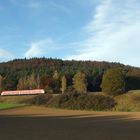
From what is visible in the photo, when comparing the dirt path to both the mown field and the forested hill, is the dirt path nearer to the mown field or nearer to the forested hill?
the mown field

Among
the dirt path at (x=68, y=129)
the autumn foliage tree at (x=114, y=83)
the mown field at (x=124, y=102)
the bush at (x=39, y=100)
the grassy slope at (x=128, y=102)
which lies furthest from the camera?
the autumn foliage tree at (x=114, y=83)

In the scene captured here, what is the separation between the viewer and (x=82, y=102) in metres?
77.0

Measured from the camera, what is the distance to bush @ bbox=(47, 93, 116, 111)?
247 feet

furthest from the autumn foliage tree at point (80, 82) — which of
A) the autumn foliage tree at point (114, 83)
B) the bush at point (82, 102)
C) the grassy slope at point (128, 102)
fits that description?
the bush at point (82, 102)

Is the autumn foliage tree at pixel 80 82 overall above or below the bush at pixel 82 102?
above

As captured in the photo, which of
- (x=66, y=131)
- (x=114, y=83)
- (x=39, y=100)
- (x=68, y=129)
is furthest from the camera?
(x=114, y=83)

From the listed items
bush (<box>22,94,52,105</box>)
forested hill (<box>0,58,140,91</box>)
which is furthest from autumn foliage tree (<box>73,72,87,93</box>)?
bush (<box>22,94,52,105</box>)

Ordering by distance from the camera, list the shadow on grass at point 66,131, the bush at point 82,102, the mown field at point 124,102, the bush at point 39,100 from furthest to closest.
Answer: the bush at point 39,100 → the bush at point 82,102 → the mown field at point 124,102 → the shadow on grass at point 66,131

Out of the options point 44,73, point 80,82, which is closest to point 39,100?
point 80,82

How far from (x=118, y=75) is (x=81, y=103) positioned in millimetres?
20123

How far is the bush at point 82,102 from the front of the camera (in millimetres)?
75312

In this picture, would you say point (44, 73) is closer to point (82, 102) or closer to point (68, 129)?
point (82, 102)

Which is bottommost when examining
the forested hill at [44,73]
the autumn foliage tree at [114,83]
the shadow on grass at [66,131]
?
the shadow on grass at [66,131]

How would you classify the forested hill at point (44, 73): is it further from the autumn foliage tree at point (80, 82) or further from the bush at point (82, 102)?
the bush at point (82, 102)
